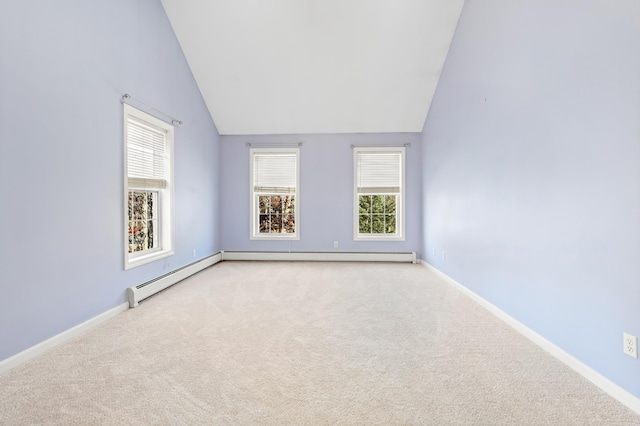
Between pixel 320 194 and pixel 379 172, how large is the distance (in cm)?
121

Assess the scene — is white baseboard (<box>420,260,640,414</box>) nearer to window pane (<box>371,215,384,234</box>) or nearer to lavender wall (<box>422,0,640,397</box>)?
lavender wall (<box>422,0,640,397</box>)

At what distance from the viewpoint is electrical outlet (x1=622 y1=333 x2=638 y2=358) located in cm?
161

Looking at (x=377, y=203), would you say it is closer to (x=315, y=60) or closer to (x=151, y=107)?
A: (x=315, y=60)

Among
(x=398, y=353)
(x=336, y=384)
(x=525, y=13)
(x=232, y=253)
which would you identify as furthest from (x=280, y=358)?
(x=232, y=253)

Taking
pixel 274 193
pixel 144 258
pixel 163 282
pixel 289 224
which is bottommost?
pixel 163 282

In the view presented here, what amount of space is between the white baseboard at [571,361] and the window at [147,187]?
3853 millimetres

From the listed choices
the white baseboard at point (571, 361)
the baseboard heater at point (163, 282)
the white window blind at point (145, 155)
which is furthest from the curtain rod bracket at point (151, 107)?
the white baseboard at point (571, 361)

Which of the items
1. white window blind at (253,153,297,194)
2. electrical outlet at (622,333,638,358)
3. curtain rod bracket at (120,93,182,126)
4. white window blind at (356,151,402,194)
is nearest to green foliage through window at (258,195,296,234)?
white window blind at (253,153,297,194)

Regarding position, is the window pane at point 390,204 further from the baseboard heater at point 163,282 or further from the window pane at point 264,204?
the baseboard heater at point 163,282

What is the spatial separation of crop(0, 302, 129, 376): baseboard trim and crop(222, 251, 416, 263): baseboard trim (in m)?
2.81

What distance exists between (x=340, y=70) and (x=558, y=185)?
356 cm

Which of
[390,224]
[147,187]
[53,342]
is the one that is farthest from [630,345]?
[147,187]

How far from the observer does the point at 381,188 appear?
571cm

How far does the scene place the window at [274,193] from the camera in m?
5.83
